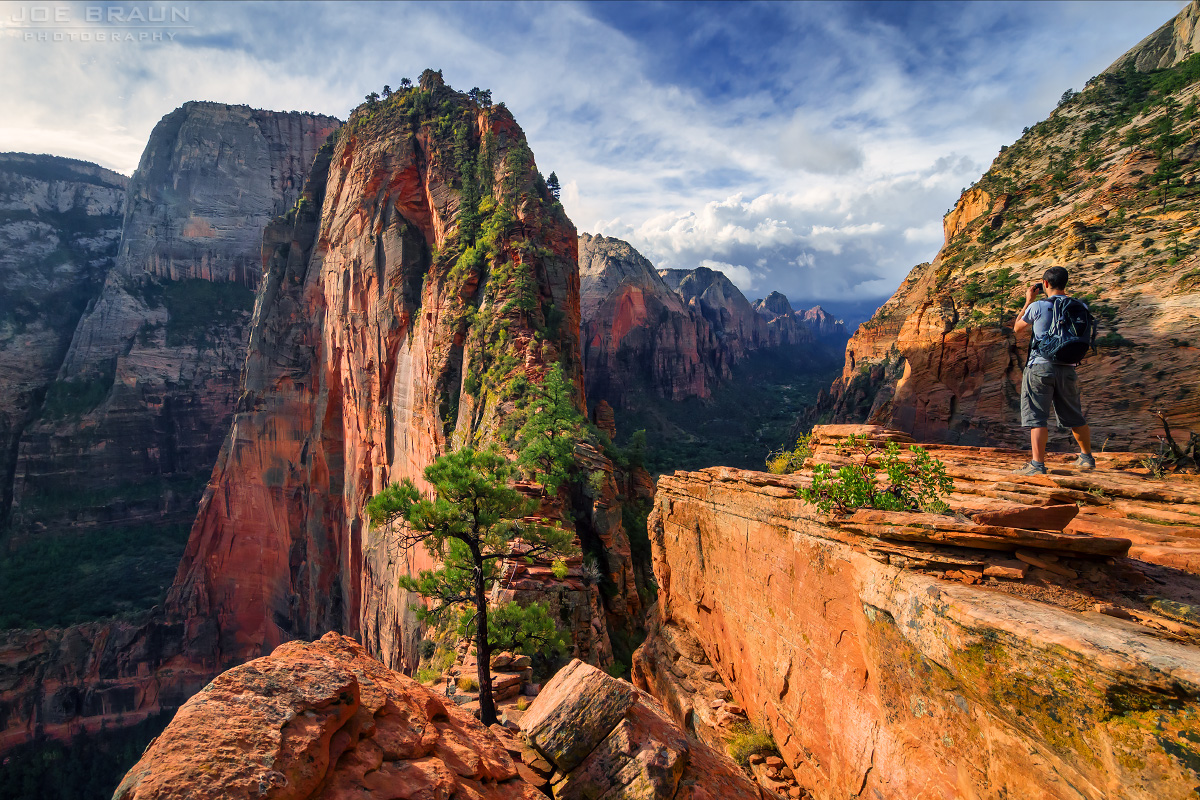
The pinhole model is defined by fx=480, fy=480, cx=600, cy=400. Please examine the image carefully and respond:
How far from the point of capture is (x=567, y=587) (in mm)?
14344

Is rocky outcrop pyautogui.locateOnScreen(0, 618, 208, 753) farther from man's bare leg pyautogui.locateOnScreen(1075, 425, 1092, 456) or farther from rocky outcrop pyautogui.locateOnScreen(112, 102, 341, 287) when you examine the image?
man's bare leg pyautogui.locateOnScreen(1075, 425, 1092, 456)

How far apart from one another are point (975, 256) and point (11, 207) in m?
133

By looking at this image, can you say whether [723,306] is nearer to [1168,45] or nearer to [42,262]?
[1168,45]

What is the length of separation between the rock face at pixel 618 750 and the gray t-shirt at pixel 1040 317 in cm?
771

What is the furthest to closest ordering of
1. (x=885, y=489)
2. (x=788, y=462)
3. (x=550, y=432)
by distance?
(x=550, y=432) < (x=788, y=462) < (x=885, y=489)

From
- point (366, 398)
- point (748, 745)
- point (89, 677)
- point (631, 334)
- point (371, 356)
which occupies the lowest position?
point (89, 677)

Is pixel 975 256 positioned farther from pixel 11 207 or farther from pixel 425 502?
pixel 11 207

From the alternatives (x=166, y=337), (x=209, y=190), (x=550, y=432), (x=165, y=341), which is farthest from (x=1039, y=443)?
(x=209, y=190)

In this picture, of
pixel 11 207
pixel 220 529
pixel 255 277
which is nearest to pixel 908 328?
pixel 220 529

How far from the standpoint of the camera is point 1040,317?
24.6ft

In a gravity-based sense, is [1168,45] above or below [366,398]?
above

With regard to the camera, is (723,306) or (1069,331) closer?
(1069,331)

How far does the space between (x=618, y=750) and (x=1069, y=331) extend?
869cm

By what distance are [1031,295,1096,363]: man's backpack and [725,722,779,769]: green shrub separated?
→ 7.35 meters
